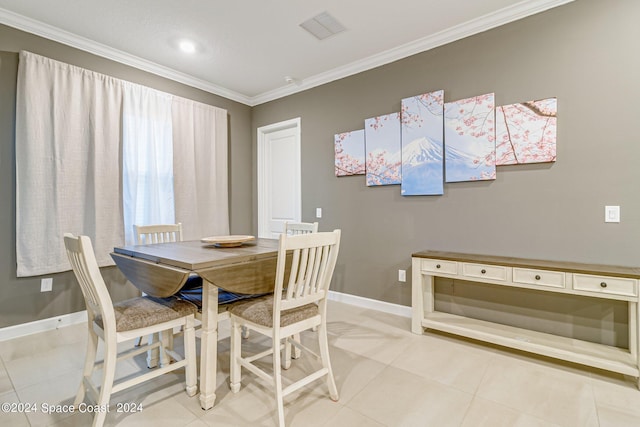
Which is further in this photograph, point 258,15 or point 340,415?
point 258,15

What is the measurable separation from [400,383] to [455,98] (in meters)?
2.32

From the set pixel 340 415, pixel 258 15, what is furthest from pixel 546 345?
pixel 258 15

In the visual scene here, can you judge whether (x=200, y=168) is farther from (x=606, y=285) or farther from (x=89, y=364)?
(x=606, y=285)

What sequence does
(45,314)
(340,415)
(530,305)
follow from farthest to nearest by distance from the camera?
(45,314), (530,305), (340,415)

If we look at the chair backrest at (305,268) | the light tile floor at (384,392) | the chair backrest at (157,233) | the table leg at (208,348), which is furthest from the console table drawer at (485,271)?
the chair backrest at (157,233)

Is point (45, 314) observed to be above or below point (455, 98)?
below

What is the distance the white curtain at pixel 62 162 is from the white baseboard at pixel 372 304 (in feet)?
7.71

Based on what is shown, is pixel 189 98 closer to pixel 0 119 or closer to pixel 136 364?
pixel 0 119

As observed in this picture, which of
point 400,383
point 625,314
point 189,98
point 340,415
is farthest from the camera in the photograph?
point 189,98

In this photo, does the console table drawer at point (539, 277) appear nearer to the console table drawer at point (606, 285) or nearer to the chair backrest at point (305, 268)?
the console table drawer at point (606, 285)

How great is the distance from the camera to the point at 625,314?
1996 millimetres

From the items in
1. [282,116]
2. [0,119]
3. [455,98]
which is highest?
[282,116]

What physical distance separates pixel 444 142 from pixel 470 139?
216 mm

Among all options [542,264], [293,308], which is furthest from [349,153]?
[293,308]
